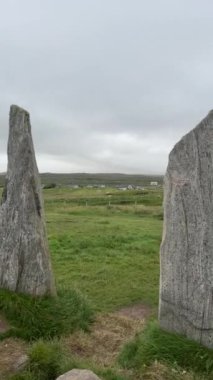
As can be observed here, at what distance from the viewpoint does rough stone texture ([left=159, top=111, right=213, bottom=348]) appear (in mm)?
8398

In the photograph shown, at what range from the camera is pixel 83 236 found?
78.3 feet

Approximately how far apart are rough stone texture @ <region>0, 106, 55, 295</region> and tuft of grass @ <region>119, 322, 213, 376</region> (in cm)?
288

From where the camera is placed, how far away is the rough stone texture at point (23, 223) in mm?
10875

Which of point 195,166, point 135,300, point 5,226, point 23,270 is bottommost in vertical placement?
point 135,300

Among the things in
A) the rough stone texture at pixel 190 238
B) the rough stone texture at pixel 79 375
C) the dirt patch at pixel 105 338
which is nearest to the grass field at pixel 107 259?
the dirt patch at pixel 105 338

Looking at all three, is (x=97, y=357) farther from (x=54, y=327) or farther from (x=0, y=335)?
(x=0, y=335)

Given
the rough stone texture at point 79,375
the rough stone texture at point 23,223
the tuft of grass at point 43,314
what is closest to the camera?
the rough stone texture at point 79,375

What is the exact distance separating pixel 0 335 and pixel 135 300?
17.4 feet

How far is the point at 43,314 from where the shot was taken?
10.1 meters

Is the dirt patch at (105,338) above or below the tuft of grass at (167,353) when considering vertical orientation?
below

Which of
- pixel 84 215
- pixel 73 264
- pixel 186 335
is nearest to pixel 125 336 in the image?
pixel 186 335

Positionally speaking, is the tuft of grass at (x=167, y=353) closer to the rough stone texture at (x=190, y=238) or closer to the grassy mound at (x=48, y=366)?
the rough stone texture at (x=190, y=238)

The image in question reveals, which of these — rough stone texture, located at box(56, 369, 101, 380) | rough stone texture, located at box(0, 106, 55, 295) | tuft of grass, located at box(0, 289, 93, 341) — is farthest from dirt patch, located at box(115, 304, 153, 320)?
rough stone texture, located at box(56, 369, 101, 380)

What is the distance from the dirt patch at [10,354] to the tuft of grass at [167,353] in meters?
1.70
